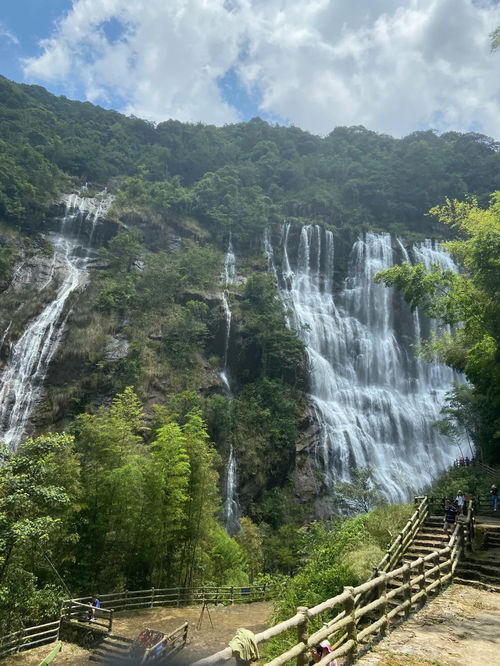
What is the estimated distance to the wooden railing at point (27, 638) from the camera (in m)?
10.7

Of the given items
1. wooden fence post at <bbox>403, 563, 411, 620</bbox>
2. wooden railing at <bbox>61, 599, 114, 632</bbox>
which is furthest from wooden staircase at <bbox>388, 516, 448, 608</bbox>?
wooden railing at <bbox>61, 599, 114, 632</bbox>

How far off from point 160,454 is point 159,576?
512 cm

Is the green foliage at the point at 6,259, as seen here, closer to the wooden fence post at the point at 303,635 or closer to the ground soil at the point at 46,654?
the ground soil at the point at 46,654

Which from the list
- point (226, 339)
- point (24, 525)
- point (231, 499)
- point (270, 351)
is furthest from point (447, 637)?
point (226, 339)

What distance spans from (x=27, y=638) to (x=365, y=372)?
30.1m

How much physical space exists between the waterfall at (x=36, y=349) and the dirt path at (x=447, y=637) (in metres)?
21.7

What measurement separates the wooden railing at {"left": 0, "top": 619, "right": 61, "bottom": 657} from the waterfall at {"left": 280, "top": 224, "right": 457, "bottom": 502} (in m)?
19.1

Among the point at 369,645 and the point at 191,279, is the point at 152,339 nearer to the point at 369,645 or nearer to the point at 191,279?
the point at 191,279

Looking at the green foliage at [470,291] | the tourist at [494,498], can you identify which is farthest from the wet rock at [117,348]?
the tourist at [494,498]

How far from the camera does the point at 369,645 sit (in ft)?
18.3

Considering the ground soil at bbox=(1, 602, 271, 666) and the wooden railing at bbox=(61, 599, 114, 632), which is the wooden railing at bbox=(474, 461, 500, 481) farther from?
the wooden railing at bbox=(61, 599, 114, 632)

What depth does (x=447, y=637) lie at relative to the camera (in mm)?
5879

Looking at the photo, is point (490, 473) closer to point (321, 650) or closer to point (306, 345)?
point (321, 650)

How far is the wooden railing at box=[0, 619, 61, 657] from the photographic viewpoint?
10.7m
